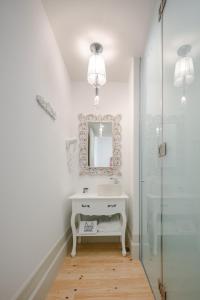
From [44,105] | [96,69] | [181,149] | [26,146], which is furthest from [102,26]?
[181,149]

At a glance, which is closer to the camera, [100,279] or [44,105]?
[44,105]

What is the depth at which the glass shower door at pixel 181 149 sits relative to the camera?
32.4 inches

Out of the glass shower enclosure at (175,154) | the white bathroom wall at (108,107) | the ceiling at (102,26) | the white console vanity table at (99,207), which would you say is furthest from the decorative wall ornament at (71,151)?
the glass shower enclosure at (175,154)

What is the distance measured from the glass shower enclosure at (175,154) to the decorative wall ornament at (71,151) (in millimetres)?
1156

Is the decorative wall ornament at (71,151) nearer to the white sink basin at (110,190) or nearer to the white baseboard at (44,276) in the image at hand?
the white sink basin at (110,190)

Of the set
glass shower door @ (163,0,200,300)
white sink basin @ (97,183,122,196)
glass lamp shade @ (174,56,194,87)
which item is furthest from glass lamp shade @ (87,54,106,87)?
white sink basin @ (97,183,122,196)

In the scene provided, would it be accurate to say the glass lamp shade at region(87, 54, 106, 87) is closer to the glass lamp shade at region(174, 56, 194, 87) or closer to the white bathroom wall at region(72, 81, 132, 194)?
the white bathroom wall at region(72, 81, 132, 194)

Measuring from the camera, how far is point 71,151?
264cm

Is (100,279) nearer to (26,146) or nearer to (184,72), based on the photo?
(26,146)

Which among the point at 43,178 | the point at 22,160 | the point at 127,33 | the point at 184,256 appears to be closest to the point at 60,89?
the point at 127,33

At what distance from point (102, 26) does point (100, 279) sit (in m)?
2.31

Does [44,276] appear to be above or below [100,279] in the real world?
above

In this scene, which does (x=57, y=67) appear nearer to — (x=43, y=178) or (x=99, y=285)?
(x=43, y=178)

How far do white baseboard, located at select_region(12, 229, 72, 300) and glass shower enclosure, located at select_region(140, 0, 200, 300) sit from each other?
836 mm
